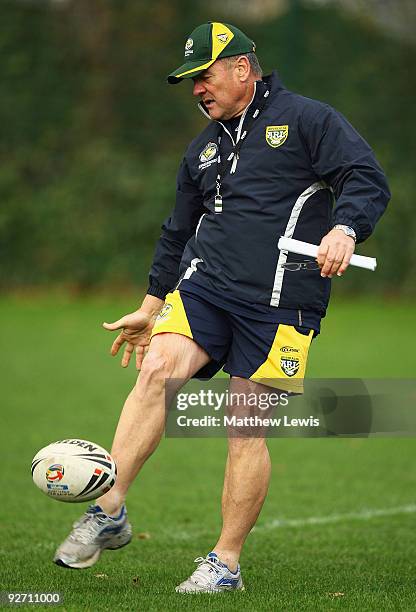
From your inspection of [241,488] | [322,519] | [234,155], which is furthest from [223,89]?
[322,519]

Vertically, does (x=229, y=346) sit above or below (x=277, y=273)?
below

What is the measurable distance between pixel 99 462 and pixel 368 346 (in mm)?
12534

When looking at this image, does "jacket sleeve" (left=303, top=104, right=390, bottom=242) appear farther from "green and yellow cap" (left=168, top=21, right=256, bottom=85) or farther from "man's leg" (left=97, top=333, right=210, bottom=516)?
"man's leg" (left=97, top=333, right=210, bottom=516)

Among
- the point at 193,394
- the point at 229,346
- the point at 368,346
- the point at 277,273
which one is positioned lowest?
the point at 368,346

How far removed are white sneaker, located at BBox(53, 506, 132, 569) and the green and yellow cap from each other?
A: 1.82m

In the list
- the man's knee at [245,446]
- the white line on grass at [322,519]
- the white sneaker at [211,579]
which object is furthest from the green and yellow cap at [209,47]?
the white line on grass at [322,519]

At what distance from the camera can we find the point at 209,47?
16.1 ft

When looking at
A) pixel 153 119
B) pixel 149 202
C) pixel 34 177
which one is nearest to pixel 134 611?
pixel 149 202

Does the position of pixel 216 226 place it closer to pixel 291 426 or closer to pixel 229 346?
pixel 229 346

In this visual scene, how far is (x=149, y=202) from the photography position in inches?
939

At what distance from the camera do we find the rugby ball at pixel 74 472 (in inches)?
180

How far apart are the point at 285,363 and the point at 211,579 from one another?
0.91 meters

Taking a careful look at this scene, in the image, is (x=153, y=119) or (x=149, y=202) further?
(x=153, y=119)

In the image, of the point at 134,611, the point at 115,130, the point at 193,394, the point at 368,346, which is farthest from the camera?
the point at 115,130
